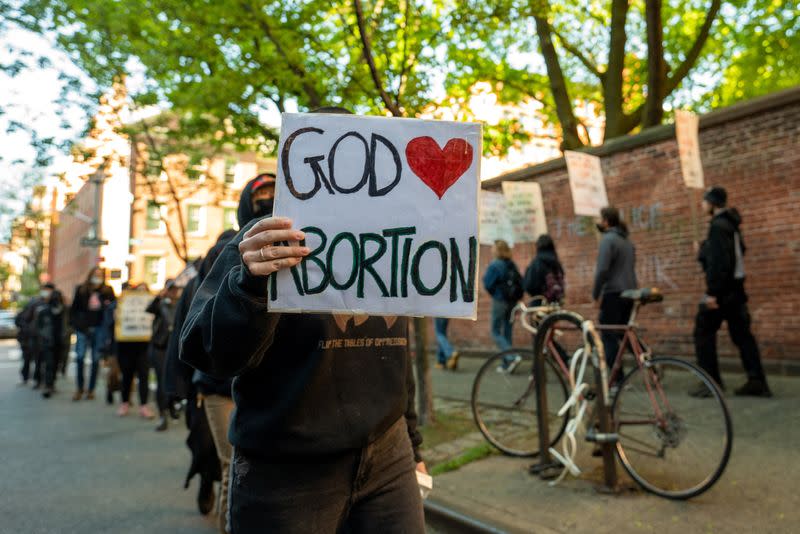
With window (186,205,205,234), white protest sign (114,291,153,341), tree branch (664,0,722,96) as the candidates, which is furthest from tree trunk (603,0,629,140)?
window (186,205,205,234)

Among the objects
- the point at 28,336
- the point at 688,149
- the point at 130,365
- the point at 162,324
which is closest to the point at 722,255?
the point at 688,149

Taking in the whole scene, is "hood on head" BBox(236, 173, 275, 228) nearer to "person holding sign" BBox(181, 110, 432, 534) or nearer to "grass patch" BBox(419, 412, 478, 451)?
"person holding sign" BBox(181, 110, 432, 534)

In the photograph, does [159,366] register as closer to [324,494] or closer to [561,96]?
[324,494]

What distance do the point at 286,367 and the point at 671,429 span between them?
124 inches

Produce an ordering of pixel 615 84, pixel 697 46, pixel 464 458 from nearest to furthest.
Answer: pixel 464 458
pixel 697 46
pixel 615 84

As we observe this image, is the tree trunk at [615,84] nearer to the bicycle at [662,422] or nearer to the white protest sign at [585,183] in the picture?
the white protest sign at [585,183]

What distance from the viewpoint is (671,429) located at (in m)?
4.02

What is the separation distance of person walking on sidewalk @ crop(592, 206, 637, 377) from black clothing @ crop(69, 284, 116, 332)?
312 inches

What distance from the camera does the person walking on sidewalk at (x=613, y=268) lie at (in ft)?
21.8

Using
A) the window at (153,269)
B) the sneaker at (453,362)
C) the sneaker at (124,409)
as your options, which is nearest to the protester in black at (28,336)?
the sneaker at (124,409)

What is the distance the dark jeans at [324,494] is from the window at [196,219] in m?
36.5

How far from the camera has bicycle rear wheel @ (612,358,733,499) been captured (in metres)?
3.70

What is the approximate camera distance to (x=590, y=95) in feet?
60.0

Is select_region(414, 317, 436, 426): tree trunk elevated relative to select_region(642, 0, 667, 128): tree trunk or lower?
lower
